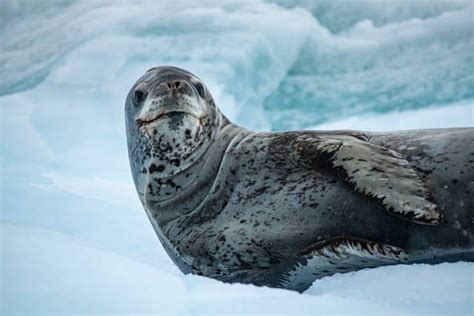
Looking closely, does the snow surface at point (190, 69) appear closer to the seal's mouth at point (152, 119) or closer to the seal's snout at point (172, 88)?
the seal's mouth at point (152, 119)

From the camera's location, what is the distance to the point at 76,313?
1.59 meters

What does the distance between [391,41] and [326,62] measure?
0.89 metres

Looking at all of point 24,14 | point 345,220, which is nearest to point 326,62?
point 24,14

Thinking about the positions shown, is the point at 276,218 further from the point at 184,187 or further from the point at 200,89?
the point at 200,89

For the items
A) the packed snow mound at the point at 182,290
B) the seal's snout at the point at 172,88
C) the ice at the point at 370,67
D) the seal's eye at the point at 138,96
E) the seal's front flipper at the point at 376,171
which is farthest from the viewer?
the ice at the point at 370,67

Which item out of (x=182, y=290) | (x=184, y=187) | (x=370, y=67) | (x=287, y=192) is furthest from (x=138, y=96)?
(x=370, y=67)

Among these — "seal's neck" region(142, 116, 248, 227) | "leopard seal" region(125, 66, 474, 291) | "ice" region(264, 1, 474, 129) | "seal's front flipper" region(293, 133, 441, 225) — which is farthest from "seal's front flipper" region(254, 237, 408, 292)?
"ice" region(264, 1, 474, 129)

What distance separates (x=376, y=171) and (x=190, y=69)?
501cm

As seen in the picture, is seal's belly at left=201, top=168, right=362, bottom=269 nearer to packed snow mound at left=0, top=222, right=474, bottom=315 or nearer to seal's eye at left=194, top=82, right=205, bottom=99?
packed snow mound at left=0, top=222, right=474, bottom=315

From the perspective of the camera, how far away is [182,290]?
5.91ft

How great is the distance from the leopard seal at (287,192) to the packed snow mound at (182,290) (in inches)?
4.6

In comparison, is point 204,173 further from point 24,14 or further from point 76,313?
point 24,14

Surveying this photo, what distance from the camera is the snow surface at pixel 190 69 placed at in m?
1.76

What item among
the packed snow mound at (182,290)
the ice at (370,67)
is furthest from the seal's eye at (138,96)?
the ice at (370,67)
